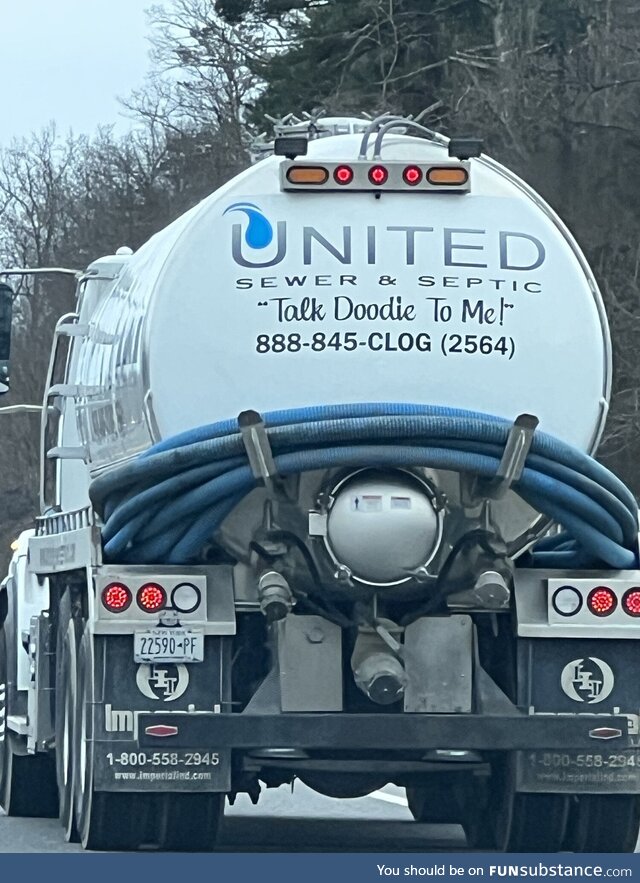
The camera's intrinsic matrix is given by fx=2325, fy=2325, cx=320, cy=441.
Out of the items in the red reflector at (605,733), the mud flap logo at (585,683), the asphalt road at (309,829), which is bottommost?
A: the asphalt road at (309,829)

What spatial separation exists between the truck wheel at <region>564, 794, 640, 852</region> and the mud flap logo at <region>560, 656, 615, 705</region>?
506 millimetres

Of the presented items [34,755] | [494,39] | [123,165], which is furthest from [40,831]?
[123,165]

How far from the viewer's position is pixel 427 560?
9883mm

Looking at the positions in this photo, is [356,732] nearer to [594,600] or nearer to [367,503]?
[367,503]

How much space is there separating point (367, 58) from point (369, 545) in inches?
1359

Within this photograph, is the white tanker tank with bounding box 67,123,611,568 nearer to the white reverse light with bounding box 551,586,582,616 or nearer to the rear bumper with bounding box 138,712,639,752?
the white reverse light with bounding box 551,586,582,616

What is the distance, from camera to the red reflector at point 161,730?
32.4 feet

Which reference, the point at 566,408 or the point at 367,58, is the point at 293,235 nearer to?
the point at 566,408

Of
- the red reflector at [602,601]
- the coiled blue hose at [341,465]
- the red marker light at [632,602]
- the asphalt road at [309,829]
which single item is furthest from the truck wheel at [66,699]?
the red marker light at [632,602]

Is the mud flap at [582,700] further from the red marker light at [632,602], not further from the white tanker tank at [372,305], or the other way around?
the white tanker tank at [372,305]

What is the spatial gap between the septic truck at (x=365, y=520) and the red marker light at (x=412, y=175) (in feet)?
0.04

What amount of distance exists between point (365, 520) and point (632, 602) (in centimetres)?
131

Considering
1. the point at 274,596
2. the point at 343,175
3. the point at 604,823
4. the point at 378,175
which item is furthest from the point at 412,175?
the point at 604,823

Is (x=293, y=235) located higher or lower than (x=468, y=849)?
higher
